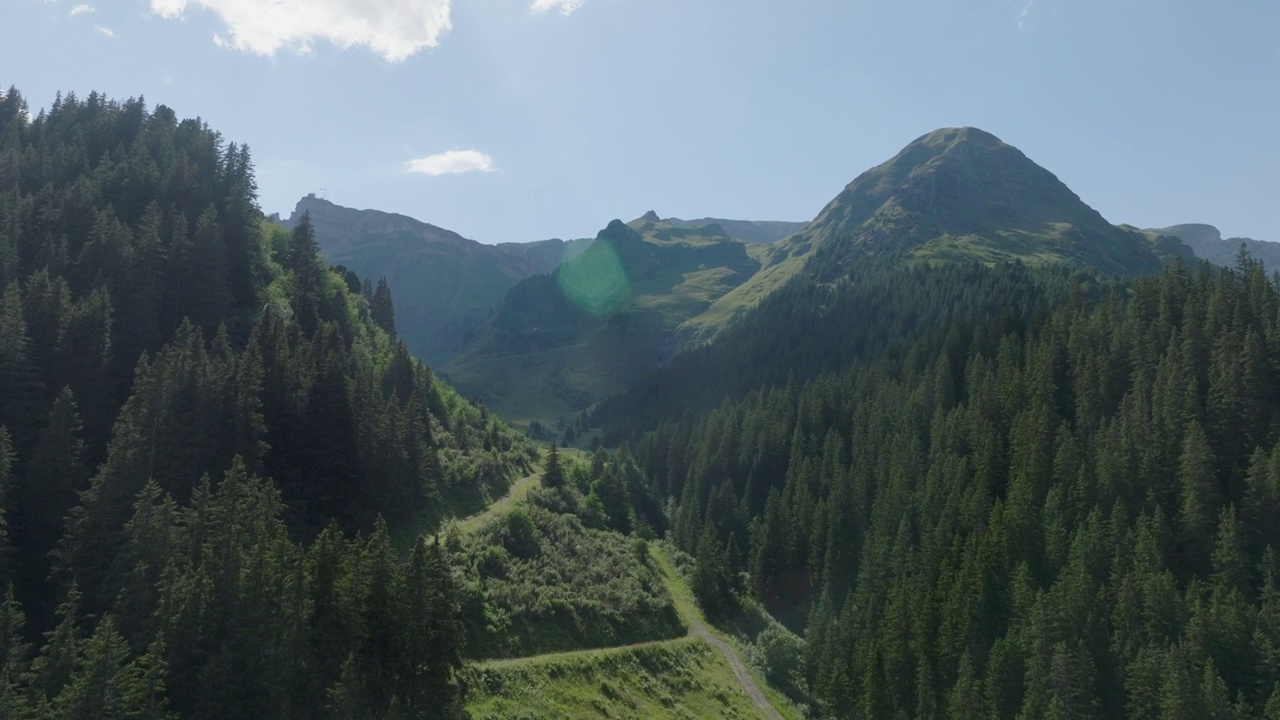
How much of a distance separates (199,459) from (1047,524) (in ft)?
280

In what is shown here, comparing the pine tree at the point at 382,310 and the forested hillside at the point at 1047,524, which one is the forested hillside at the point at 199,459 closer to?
the pine tree at the point at 382,310

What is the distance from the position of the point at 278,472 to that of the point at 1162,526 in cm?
8672

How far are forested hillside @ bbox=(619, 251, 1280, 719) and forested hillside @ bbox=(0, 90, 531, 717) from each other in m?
47.7

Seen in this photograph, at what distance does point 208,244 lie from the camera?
10006cm

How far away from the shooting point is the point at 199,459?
68438 millimetres

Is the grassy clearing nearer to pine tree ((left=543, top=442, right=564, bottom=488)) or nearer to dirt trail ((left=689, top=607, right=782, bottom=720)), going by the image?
dirt trail ((left=689, top=607, right=782, bottom=720))

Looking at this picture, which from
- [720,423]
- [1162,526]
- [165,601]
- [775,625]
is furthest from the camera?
[720,423]

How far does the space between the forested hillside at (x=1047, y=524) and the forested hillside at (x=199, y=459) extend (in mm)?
47727

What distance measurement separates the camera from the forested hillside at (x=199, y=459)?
48.0 meters

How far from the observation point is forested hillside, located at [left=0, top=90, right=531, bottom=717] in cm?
4800

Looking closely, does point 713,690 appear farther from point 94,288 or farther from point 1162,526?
point 94,288

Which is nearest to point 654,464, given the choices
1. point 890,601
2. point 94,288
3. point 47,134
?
point 890,601

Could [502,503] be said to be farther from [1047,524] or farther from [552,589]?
[1047,524]

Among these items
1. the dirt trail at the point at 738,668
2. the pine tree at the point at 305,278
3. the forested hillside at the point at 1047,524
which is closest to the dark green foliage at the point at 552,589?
the dirt trail at the point at 738,668
